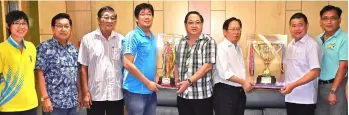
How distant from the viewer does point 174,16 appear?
146 inches

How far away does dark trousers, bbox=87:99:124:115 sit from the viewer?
7.80 ft

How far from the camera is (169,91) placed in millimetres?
3398

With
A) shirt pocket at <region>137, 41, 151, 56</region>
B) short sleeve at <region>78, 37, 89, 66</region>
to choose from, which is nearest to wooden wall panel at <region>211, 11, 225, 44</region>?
shirt pocket at <region>137, 41, 151, 56</region>

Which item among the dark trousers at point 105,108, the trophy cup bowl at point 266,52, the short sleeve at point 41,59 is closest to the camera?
the short sleeve at point 41,59

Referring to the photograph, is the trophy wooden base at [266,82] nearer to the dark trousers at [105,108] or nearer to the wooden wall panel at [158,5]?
the dark trousers at [105,108]

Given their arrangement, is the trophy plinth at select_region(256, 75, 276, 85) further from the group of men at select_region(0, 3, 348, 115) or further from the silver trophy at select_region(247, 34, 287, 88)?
the group of men at select_region(0, 3, 348, 115)

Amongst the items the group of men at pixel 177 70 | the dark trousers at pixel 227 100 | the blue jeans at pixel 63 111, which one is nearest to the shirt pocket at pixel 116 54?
the group of men at pixel 177 70

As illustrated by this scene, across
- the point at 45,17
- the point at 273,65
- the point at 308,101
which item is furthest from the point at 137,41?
the point at 45,17

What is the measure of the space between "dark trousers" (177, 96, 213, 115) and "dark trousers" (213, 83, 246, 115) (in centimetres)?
6

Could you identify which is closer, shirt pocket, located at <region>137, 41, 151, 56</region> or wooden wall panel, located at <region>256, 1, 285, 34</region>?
shirt pocket, located at <region>137, 41, 151, 56</region>

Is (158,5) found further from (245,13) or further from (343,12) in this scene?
(343,12)

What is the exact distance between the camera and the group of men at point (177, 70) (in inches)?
86.8

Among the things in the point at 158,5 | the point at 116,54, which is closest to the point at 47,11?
the point at 158,5

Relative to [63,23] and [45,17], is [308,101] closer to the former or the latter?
[63,23]
